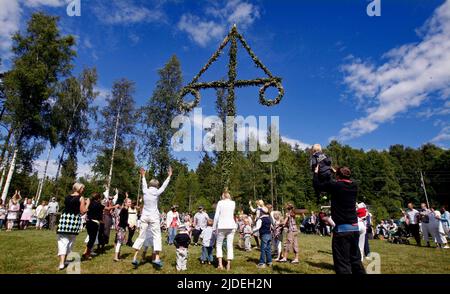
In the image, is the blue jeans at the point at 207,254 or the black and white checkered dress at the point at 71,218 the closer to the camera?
the black and white checkered dress at the point at 71,218

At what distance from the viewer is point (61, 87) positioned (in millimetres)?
29156

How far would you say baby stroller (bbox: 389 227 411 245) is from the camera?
19453mm

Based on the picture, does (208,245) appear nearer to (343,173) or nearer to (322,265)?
(322,265)

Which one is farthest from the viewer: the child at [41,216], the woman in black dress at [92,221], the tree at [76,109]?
the tree at [76,109]

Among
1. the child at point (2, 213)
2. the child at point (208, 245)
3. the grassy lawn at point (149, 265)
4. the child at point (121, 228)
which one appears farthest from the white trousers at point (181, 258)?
the child at point (2, 213)

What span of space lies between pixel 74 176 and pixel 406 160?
82003 mm

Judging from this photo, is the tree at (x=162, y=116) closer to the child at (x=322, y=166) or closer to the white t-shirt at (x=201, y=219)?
the white t-shirt at (x=201, y=219)

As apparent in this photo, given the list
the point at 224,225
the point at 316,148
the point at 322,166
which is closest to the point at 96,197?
the point at 224,225

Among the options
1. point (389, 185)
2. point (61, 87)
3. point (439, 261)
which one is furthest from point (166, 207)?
point (389, 185)

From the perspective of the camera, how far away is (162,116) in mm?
29328

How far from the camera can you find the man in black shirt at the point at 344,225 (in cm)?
499

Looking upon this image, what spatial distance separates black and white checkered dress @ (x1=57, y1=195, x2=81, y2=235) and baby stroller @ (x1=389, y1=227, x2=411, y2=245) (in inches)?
827

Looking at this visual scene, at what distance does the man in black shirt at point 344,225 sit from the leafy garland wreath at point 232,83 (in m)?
5.57
